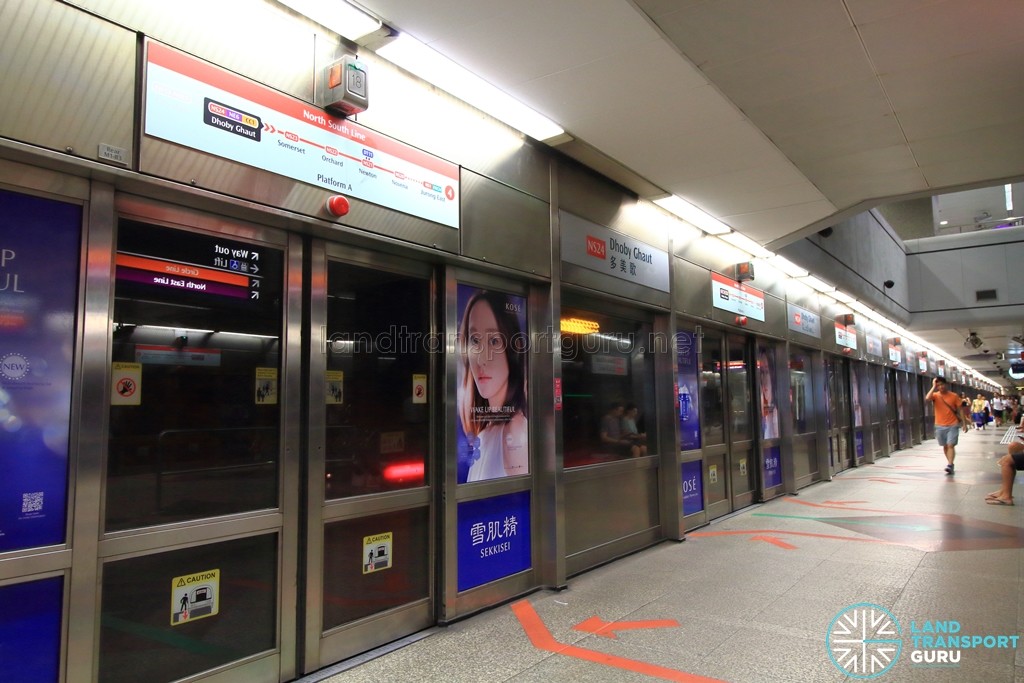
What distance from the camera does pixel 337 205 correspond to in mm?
3193

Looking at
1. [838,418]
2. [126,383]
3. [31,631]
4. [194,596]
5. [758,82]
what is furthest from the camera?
[838,418]

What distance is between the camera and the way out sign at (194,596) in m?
2.70

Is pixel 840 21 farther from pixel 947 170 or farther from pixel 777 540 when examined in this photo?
pixel 777 540

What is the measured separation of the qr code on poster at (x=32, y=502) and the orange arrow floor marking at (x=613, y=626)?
2.82 meters

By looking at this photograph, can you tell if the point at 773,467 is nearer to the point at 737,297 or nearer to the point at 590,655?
the point at 737,297

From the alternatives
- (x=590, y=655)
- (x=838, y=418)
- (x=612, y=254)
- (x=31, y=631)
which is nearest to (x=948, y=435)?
(x=838, y=418)

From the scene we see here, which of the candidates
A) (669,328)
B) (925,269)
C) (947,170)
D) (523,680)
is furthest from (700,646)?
(925,269)

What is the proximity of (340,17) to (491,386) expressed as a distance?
2.43m

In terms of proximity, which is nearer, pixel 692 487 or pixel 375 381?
pixel 375 381

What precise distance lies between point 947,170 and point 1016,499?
16.7 ft

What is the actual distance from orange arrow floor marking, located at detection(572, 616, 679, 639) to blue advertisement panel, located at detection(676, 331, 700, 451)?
2.90m

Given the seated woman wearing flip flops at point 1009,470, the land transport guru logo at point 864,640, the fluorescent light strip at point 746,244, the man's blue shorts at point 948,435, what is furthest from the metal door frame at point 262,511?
the man's blue shorts at point 948,435

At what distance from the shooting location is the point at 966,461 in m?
13.2

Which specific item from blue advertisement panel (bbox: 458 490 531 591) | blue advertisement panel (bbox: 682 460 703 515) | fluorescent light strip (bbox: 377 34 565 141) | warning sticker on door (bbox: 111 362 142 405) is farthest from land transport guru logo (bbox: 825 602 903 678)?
fluorescent light strip (bbox: 377 34 565 141)
